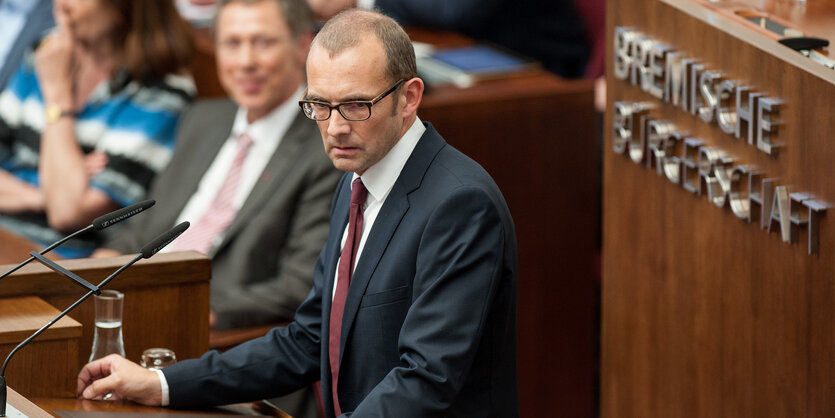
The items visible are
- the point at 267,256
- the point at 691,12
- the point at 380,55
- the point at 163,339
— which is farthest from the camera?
the point at 267,256

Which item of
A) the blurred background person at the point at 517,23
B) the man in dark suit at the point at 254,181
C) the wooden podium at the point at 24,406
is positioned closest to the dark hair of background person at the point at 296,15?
the man in dark suit at the point at 254,181

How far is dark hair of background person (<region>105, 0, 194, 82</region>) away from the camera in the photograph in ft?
13.2

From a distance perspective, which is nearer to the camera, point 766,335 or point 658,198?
point 766,335

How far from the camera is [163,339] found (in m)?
2.55

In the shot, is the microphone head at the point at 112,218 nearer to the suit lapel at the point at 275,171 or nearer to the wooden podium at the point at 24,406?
the wooden podium at the point at 24,406

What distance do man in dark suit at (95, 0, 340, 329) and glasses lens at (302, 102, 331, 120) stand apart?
43.4 inches

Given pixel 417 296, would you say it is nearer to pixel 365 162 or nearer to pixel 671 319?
pixel 365 162

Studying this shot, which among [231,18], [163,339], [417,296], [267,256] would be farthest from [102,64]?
[417,296]

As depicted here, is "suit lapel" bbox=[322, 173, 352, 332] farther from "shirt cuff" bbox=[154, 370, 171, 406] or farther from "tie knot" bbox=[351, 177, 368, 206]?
"shirt cuff" bbox=[154, 370, 171, 406]

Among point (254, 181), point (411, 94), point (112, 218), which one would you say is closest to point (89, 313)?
point (112, 218)

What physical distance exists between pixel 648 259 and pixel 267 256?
0.93 metres

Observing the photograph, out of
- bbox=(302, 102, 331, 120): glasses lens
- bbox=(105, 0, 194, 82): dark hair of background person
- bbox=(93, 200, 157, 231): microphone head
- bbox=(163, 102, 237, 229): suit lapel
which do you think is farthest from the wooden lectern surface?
bbox=(105, 0, 194, 82): dark hair of background person

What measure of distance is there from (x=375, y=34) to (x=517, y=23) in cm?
274

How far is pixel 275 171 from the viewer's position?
133 inches
